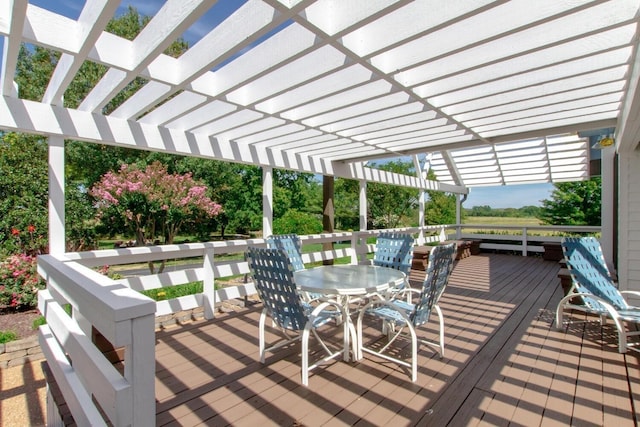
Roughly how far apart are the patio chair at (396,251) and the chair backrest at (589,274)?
1734mm

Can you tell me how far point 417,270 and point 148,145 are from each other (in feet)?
19.6

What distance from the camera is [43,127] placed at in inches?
127

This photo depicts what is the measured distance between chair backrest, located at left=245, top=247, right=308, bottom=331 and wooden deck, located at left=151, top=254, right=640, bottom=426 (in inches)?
19.6

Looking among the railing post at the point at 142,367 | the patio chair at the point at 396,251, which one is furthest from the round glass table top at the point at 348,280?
the railing post at the point at 142,367

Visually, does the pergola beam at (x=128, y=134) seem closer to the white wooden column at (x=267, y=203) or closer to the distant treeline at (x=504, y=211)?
the white wooden column at (x=267, y=203)

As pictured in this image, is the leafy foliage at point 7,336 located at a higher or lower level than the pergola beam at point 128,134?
lower

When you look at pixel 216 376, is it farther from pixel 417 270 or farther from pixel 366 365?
pixel 417 270

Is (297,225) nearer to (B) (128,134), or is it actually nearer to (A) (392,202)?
(A) (392,202)

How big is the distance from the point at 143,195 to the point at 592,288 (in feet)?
31.7

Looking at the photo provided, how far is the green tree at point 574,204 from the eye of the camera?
15508 millimetres

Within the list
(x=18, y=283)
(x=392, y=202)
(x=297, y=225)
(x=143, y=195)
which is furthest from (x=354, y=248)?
(x=392, y=202)

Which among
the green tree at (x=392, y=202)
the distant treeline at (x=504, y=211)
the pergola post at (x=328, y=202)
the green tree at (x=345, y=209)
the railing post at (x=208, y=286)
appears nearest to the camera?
the railing post at (x=208, y=286)

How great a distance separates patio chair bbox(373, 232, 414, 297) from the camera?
430 centimetres

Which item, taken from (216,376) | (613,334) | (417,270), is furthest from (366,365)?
(417,270)
